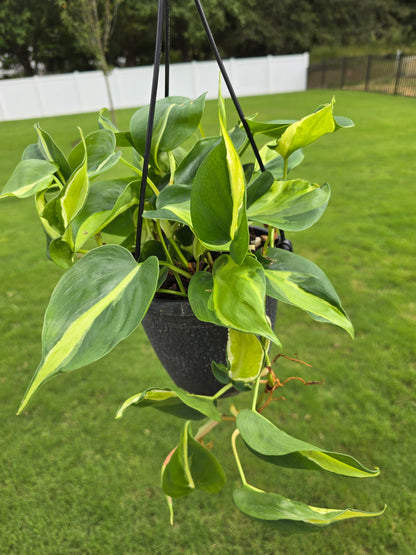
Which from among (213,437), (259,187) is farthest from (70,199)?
(213,437)

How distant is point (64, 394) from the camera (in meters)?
1.12

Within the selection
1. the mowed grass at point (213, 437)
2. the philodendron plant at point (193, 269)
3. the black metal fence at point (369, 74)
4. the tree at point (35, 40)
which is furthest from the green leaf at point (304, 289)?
the tree at point (35, 40)

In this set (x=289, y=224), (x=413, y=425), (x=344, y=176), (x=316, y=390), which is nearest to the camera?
(x=289, y=224)

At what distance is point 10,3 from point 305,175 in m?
12.3

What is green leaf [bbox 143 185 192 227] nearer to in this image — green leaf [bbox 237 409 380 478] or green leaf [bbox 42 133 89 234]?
green leaf [bbox 42 133 89 234]

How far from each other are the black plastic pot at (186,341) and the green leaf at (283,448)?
7.1 inches

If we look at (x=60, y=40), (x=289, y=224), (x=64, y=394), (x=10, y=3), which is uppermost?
(x=10, y=3)

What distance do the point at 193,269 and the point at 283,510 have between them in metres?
0.43

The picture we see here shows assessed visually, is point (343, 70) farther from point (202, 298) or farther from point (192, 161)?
point (202, 298)

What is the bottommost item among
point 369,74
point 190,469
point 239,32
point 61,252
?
point 190,469

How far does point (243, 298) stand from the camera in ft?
1.50

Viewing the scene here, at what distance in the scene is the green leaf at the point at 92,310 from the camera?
1.34ft

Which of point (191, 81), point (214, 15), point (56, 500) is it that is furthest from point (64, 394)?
point (214, 15)

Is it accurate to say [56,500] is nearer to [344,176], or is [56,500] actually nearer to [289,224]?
[289,224]
